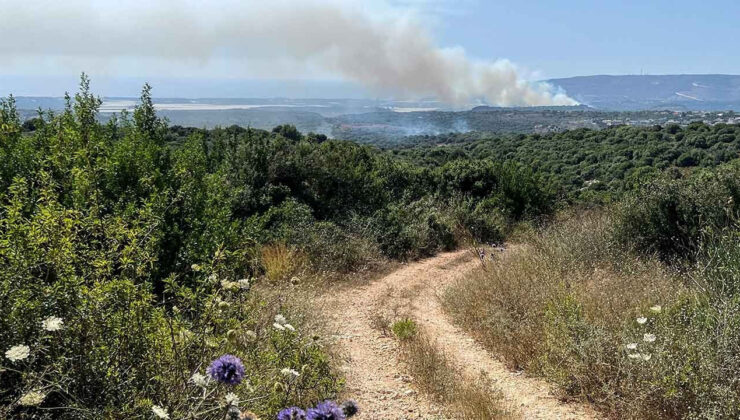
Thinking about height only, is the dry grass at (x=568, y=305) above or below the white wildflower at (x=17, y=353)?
below

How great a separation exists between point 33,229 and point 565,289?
5.25 m

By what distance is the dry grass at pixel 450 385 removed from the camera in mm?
4098

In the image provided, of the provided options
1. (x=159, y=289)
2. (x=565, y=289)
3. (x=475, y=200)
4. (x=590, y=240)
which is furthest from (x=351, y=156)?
(x=159, y=289)

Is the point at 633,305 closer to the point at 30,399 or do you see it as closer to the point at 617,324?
the point at 617,324

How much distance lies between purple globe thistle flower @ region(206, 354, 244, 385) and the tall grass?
10.1 feet

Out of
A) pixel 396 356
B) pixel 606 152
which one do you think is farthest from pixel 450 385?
pixel 606 152

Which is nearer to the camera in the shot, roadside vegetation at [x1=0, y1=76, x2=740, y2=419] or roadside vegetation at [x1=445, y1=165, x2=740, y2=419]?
roadside vegetation at [x1=0, y1=76, x2=740, y2=419]

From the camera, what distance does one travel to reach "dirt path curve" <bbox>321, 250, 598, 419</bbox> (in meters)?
4.37

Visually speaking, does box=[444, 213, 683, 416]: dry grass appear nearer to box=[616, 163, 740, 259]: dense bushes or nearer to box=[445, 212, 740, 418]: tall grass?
box=[445, 212, 740, 418]: tall grass

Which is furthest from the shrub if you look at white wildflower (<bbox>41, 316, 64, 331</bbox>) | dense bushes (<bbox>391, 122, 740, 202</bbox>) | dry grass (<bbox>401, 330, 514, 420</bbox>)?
dense bushes (<bbox>391, 122, 740, 202</bbox>)

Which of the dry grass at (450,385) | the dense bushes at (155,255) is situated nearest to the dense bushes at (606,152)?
the dense bushes at (155,255)

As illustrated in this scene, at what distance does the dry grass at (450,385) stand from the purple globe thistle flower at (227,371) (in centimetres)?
254

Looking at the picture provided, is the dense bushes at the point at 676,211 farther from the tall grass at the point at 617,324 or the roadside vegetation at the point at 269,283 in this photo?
the tall grass at the point at 617,324

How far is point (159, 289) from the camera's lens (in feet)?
14.9
